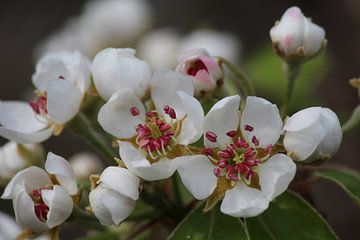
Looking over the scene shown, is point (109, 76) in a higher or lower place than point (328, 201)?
higher

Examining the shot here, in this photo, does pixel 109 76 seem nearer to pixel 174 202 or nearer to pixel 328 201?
pixel 174 202

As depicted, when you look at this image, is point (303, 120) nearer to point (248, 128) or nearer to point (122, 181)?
point (248, 128)

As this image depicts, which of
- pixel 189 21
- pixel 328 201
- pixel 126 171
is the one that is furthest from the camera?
pixel 189 21

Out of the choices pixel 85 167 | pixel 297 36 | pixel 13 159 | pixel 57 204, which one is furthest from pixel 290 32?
pixel 85 167

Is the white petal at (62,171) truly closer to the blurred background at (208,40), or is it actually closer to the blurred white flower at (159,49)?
the blurred background at (208,40)

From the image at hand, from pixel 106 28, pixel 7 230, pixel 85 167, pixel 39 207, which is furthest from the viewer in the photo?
pixel 106 28

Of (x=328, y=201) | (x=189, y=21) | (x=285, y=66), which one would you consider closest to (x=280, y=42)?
(x=285, y=66)

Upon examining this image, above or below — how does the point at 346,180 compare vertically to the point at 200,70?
below

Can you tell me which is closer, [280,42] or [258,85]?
[280,42]
